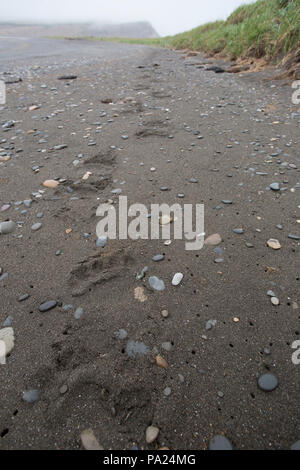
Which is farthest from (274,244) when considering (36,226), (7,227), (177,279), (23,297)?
(7,227)

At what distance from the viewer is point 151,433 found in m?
1.13

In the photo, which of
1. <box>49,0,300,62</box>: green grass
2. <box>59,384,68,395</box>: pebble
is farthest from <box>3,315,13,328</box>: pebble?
<box>49,0,300,62</box>: green grass

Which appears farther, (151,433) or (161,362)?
(161,362)

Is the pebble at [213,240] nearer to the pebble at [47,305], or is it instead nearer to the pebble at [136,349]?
the pebble at [136,349]

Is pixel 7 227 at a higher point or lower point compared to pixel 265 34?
lower

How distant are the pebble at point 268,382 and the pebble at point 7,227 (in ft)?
6.86

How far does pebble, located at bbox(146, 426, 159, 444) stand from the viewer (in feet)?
3.66

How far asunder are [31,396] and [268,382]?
1121mm

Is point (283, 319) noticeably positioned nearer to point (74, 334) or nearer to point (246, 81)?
point (74, 334)

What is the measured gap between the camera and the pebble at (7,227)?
2248 mm

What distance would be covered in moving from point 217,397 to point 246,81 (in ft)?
23.1

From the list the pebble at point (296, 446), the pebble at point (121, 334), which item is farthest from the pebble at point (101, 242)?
the pebble at point (296, 446)

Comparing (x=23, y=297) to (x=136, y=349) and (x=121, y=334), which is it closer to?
(x=121, y=334)

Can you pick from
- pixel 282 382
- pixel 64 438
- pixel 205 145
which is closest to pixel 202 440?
pixel 282 382
